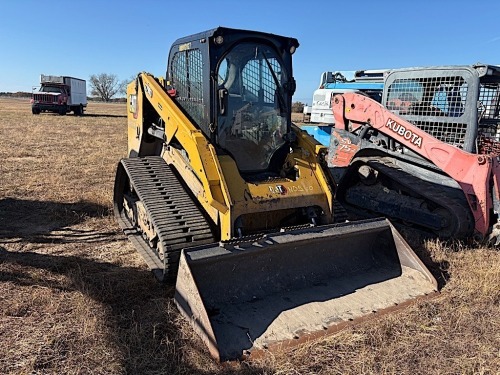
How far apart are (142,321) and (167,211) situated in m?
1.11

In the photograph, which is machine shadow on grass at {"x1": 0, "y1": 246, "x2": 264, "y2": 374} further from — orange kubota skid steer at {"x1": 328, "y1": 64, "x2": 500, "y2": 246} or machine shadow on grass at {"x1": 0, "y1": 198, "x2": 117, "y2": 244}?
orange kubota skid steer at {"x1": 328, "y1": 64, "x2": 500, "y2": 246}

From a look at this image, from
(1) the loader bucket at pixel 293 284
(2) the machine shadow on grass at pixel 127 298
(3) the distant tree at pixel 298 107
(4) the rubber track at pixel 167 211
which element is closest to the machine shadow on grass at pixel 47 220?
(2) the machine shadow on grass at pixel 127 298

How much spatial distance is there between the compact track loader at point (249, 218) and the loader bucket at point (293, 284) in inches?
0.4

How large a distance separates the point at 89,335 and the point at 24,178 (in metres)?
5.81

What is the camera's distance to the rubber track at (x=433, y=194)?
509 centimetres

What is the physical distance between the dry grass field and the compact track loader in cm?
17

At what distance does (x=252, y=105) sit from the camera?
4621mm

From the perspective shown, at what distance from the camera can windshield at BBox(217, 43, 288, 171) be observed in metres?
4.44

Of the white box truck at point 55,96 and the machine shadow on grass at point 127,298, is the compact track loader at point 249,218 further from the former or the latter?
the white box truck at point 55,96

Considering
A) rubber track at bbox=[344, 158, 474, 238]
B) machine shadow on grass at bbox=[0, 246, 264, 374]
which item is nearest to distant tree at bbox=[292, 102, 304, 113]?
rubber track at bbox=[344, 158, 474, 238]

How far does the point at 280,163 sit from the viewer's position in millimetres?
4895

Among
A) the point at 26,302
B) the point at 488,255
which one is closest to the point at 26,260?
the point at 26,302

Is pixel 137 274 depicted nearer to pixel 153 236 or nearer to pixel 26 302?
pixel 153 236

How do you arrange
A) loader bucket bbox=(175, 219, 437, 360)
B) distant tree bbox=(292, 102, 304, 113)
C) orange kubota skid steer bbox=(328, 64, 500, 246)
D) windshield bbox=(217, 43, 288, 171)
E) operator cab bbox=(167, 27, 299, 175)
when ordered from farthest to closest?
distant tree bbox=(292, 102, 304, 113), orange kubota skid steer bbox=(328, 64, 500, 246), windshield bbox=(217, 43, 288, 171), operator cab bbox=(167, 27, 299, 175), loader bucket bbox=(175, 219, 437, 360)
